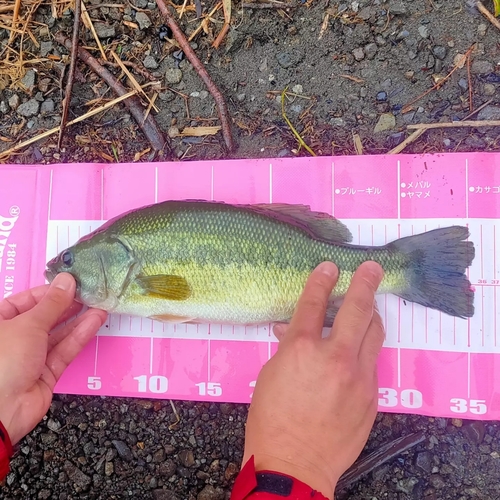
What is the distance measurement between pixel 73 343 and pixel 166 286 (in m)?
0.63

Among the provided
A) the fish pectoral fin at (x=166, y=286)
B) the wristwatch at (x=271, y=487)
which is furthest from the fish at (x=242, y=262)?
the wristwatch at (x=271, y=487)

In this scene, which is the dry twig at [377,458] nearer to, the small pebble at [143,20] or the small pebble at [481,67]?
the small pebble at [481,67]

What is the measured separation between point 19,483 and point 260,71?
2.77 meters

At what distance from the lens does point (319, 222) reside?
2527 mm

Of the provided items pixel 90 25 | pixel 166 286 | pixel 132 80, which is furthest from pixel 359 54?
pixel 166 286

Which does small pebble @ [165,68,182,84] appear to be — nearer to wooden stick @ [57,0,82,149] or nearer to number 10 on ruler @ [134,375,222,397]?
wooden stick @ [57,0,82,149]

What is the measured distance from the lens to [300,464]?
1.91 meters

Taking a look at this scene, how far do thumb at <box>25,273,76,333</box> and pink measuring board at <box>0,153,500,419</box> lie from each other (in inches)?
17.2

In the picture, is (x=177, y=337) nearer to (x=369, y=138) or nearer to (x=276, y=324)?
(x=276, y=324)

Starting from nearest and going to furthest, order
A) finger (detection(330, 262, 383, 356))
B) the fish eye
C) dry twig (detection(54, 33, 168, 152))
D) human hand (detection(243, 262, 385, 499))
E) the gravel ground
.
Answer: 1. human hand (detection(243, 262, 385, 499))
2. finger (detection(330, 262, 383, 356))
3. the fish eye
4. the gravel ground
5. dry twig (detection(54, 33, 168, 152))

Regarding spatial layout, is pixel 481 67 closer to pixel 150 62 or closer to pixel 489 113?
pixel 489 113

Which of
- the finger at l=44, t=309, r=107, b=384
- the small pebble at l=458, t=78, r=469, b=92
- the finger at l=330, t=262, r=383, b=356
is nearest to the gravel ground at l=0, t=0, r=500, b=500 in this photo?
the small pebble at l=458, t=78, r=469, b=92

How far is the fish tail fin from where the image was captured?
2.42m

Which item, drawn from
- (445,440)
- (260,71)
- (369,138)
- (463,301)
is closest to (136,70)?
(260,71)
